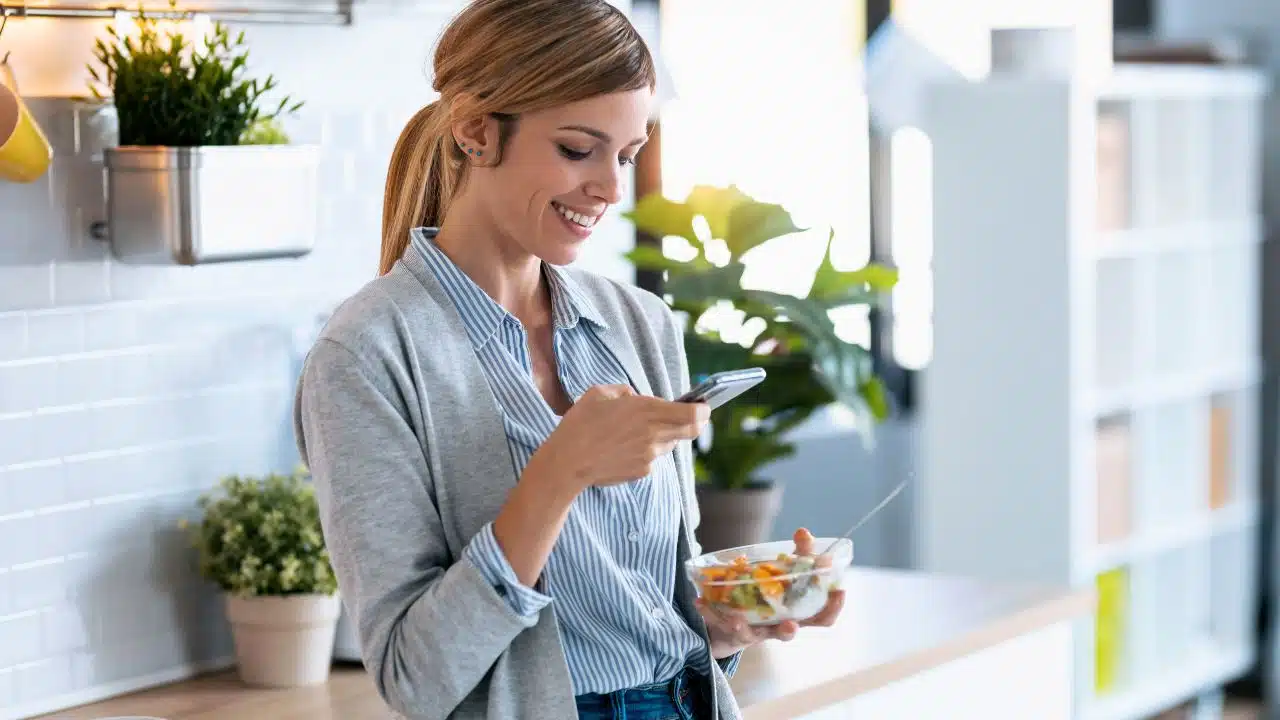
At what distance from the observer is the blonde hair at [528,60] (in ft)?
4.79

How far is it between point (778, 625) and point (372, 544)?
0.42m

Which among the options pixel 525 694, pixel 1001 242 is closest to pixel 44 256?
pixel 525 694

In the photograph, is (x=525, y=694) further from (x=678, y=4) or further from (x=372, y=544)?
(x=678, y=4)

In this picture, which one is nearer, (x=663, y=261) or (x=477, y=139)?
(x=477, y=139)

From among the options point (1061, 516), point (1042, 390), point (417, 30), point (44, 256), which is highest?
point (417, 30)

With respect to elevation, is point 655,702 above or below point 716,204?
below

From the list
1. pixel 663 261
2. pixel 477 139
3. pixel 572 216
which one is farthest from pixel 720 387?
pixel 663 261

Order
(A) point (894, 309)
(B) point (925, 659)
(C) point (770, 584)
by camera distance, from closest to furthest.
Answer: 1. (C) point (770, 584)
2. (B) point (925, 659)
3. (A) point (894, 309)

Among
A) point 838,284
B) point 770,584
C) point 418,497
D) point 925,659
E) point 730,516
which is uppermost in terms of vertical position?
point 838,284

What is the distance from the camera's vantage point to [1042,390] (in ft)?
13.6

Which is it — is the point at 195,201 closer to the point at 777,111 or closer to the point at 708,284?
the point at 708,284

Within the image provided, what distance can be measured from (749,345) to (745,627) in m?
1.18

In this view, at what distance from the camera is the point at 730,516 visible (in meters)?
2.64

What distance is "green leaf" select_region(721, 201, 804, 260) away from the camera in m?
2.67
